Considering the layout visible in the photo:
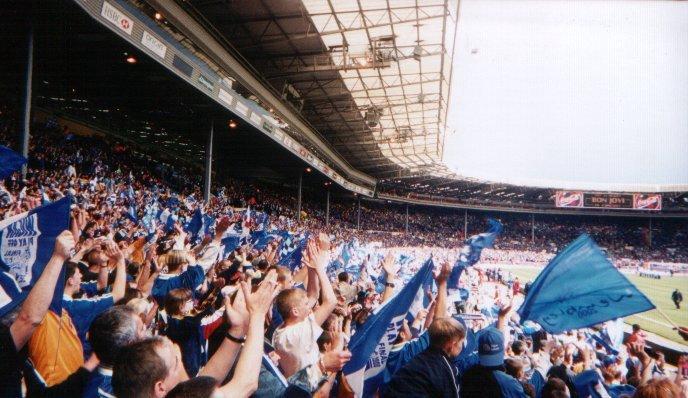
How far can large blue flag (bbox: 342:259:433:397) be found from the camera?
2.95m

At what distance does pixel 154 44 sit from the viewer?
1158 cm

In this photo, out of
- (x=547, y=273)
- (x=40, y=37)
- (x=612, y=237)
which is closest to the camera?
(x=547, y=273)

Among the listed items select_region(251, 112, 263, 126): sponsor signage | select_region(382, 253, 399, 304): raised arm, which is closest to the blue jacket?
select_region(382, 253, 399, 304): raised arm

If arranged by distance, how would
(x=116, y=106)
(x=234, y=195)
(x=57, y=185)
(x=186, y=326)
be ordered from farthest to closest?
(x=234, y=195), (x=116, y=106), (x=57, y=185), (x=186, y=326)

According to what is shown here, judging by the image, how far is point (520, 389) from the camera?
281 cm

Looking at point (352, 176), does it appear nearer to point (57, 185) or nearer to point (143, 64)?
point (143, 64)

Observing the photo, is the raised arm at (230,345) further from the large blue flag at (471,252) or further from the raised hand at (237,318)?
the large blue flag at (471,252)

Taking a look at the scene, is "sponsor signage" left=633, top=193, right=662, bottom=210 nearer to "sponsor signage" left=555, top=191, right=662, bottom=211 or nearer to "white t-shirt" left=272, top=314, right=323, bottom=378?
"sponsor signage" left=555, top=191, right=662, bottom=211

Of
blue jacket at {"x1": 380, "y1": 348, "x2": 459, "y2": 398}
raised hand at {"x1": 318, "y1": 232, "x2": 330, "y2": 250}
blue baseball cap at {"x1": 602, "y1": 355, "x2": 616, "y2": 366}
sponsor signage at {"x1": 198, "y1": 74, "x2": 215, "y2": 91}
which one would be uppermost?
sponsor signage at {"x1": 198, "y1": 74, "x2": 215, "y2": 91}

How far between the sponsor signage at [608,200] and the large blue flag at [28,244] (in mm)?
55615

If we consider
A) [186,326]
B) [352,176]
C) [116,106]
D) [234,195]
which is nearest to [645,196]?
[352,176]

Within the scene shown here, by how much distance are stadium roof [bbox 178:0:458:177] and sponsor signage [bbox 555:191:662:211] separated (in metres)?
31.2

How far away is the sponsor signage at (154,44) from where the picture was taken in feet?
36.5

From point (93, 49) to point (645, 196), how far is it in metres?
59.5
